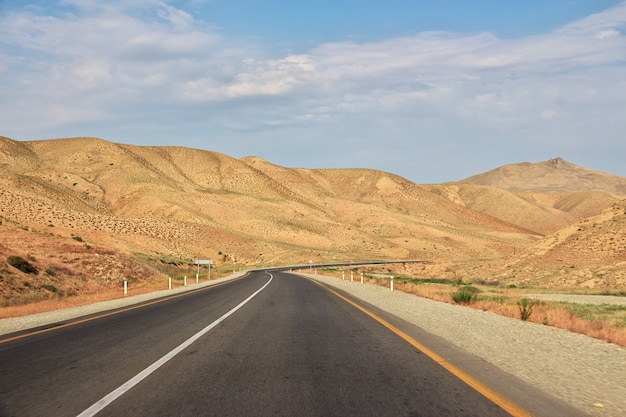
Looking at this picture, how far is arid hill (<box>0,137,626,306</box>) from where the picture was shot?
88375mm

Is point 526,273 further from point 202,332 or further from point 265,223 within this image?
point 265,223

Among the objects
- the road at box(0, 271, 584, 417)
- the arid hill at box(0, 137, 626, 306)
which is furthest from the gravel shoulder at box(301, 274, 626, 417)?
the arid hill at box(0, 137, 626, 306)

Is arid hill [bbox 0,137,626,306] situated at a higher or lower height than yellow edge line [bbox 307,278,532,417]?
higher

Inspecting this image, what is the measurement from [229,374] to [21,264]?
3153cm

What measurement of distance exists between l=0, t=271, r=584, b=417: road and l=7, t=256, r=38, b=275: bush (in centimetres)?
2407

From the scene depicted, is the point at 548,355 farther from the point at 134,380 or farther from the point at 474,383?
the point at 134,380

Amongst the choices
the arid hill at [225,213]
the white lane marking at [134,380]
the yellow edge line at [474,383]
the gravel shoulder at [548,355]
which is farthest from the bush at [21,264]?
the yellow edge line at [474,383]

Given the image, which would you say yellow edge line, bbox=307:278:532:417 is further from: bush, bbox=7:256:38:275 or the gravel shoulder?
bush, bbox=7:256:38:275

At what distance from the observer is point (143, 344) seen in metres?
10.3

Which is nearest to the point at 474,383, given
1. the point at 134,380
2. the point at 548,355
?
the point at 548,355

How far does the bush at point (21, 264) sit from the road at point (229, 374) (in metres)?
24.1

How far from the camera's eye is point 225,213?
13312 centimetres

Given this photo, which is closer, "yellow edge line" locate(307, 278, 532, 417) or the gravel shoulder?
"yellow edge line" locate(307, 278, 532, 417)

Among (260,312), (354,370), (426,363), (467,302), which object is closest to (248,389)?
(354,370)
